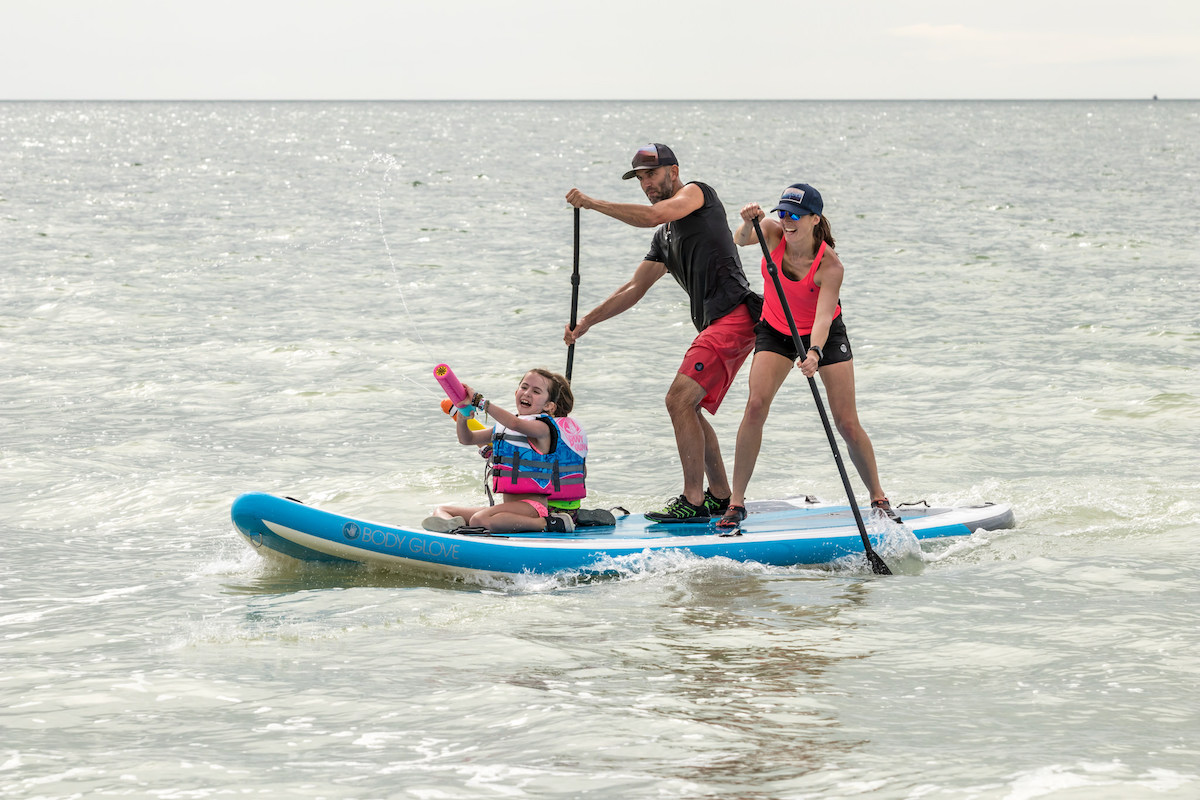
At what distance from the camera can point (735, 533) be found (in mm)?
7340

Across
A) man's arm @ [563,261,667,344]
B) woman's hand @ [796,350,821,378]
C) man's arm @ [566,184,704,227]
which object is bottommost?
woman's hand @ [796,350,821,378]

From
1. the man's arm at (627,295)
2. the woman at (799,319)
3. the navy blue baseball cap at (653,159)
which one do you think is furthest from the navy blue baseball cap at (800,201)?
the man's arm at (627,295)

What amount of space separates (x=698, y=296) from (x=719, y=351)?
15.2 inches

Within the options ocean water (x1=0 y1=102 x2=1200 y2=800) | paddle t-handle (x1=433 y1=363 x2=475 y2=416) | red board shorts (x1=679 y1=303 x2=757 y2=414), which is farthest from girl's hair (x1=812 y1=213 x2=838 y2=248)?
paddle t-handle (x1=433 y1=363 x2=475 y2=416)

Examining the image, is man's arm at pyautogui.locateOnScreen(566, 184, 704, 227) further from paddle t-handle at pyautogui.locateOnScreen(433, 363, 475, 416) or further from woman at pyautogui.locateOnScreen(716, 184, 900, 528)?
paddle t-handle at pyautogui.locateOnScreen(433, 363, 475, 416)

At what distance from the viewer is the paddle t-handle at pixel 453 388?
21.6 feet

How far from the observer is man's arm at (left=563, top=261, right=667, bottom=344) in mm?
7727

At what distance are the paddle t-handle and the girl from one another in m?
0.18

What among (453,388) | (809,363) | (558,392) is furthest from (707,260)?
(453,388)

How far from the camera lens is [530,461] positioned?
23.6 ft

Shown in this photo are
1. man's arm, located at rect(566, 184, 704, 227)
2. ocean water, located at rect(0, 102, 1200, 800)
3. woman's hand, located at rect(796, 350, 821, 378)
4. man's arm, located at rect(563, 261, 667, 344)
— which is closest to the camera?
ocean water, located at rect(0, 102, 1200, 800)

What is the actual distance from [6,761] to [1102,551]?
6.04 metres

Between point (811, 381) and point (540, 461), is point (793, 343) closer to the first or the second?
point (811, 381)

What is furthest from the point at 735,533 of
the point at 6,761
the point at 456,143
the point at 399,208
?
the point at 456,143
